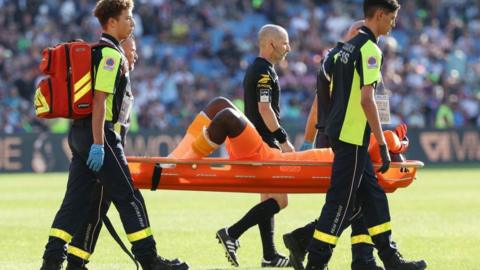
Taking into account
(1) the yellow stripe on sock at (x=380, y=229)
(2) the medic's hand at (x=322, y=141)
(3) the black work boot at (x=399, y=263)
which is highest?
(2) the medic's hand at (x=322, y=141)

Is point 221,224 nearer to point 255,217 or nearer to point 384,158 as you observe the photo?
point 255,217

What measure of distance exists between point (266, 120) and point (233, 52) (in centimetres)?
2338

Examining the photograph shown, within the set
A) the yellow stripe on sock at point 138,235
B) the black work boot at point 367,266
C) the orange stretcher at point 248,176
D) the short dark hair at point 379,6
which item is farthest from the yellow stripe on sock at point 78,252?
the short dark hair at point 379,6

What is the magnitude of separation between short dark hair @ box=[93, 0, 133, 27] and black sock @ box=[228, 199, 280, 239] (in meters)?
2.56

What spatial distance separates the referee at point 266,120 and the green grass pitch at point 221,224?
0.94 feet

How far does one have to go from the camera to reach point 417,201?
18.7 m

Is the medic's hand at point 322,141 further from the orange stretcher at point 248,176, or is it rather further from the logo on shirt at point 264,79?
the logo on shirt at point 264,79

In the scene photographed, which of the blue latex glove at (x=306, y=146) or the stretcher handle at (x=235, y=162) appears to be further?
the blue latex glove at (x=306, y=146)

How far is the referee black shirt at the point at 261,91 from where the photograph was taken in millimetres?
10453

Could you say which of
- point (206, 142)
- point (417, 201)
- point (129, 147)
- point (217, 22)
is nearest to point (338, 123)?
point (206, 142)

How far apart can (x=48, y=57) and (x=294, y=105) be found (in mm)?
23241

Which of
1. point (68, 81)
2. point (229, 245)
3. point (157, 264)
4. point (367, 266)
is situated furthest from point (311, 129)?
point (68, 81)

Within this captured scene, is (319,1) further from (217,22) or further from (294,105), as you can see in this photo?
(294,105)

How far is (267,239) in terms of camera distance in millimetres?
10500
